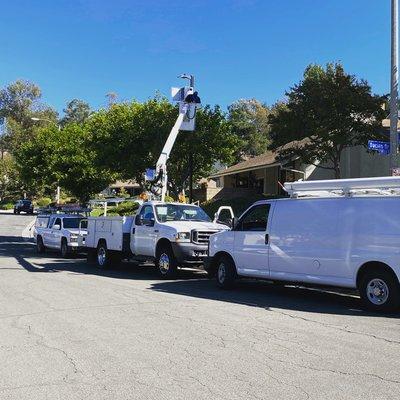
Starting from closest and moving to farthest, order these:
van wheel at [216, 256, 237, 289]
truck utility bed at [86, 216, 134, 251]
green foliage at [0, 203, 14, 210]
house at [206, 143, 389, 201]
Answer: van wheel at [216, 256, 237, 289] → truck utility bed at [86, 216, 134, 251] → house at [206, 143, 389, 201] → green foliage at [0, 203, 14, 210]

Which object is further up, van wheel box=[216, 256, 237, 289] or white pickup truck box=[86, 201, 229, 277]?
white pickup truck box=[86, 201, 229, 277]

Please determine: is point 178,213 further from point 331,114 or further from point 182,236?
point 331,114

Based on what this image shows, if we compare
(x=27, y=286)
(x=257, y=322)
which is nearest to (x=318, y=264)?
(x=257, y=322)

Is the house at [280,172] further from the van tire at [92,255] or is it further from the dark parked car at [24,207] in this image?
the dark parked car at [24,207]

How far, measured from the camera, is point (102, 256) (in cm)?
1783

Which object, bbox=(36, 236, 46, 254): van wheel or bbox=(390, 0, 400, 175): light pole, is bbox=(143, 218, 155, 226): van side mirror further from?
bbox=(36, 236, 46, 254): van wheel

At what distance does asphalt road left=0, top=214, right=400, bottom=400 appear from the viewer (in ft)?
17.8

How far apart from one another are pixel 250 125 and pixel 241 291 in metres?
71.6

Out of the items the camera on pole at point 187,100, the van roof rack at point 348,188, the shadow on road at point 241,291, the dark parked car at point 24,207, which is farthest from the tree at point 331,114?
the dark parked car at point 24,207

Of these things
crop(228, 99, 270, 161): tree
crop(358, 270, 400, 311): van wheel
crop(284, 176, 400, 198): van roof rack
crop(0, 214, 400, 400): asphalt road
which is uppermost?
crop(228, 99, 270, 161): tree

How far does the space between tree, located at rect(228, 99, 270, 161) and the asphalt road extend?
197ft

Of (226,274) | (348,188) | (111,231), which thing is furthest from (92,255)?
(348,188)

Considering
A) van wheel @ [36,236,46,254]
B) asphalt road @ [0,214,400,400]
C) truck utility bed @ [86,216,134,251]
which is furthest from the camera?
van wheel @ [36,236,46,254]

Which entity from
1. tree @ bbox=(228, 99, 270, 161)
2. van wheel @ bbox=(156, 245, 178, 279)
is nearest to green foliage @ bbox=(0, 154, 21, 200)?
tree @ bbox=(228, 99, 270, 161)
